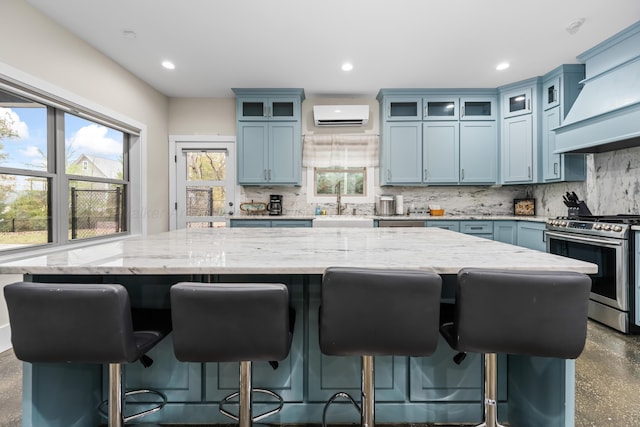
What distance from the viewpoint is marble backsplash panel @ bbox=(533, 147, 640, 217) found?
3.17 metres

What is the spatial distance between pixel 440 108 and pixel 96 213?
4602 millimetres

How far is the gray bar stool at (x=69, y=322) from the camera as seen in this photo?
972 millimetres

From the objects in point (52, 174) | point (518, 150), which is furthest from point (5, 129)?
point (518, 150)

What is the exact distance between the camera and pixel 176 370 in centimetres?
154

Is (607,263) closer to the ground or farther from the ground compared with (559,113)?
closer to the ground

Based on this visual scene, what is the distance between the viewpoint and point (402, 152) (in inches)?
173

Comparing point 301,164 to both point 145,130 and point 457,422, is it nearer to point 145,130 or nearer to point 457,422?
point 145,130

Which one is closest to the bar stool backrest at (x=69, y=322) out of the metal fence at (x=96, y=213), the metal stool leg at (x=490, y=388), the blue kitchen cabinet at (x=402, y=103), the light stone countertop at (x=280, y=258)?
the light stone countertop at (x=280, y=258)

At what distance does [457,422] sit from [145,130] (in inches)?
176

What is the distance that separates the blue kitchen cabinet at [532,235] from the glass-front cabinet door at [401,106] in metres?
1.93

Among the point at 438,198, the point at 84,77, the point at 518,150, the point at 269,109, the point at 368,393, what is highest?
the point at 269,109

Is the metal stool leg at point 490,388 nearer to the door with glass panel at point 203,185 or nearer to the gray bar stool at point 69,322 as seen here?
the gray bar stool at point 69,322

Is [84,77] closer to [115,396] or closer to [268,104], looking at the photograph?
[268,104]

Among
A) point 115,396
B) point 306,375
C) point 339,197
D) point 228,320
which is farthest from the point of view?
point 339,197
